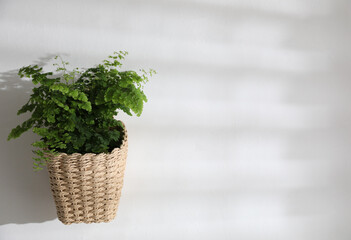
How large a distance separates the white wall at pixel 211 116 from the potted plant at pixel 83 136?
0.27 meters

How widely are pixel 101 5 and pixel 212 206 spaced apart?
1128 millimetres

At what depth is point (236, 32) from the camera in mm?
1864

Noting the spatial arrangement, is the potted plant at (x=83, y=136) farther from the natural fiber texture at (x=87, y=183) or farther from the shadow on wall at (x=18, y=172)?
the shadow on wall at (x=18, y=172)

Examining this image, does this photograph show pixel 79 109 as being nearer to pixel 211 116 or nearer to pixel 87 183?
pixel 87 183

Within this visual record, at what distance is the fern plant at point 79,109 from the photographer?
4.68ft

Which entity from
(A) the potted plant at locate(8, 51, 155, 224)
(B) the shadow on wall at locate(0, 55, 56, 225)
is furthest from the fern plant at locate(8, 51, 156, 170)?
(B) the shadow on wall at locate(0, 55, 56, 225)

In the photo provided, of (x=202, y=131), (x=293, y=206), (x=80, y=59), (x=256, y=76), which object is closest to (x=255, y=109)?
(x=256, y=76)

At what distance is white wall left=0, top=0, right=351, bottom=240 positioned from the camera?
5.69 feet

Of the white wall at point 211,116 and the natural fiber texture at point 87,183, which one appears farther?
the white wall at point 211,116

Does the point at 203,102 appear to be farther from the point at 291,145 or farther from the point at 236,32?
the point at 291,145

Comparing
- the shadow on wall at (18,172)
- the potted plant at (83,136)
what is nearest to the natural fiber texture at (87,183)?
the potted plant at (83,136)

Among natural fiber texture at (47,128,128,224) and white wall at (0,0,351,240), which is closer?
natural fiber texture at (47,128,128,224)

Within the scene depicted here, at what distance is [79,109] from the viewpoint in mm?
1533

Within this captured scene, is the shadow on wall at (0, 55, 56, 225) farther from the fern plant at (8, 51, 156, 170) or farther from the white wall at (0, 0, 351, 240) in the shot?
the fern plant at (8, 51, 156, 170)
